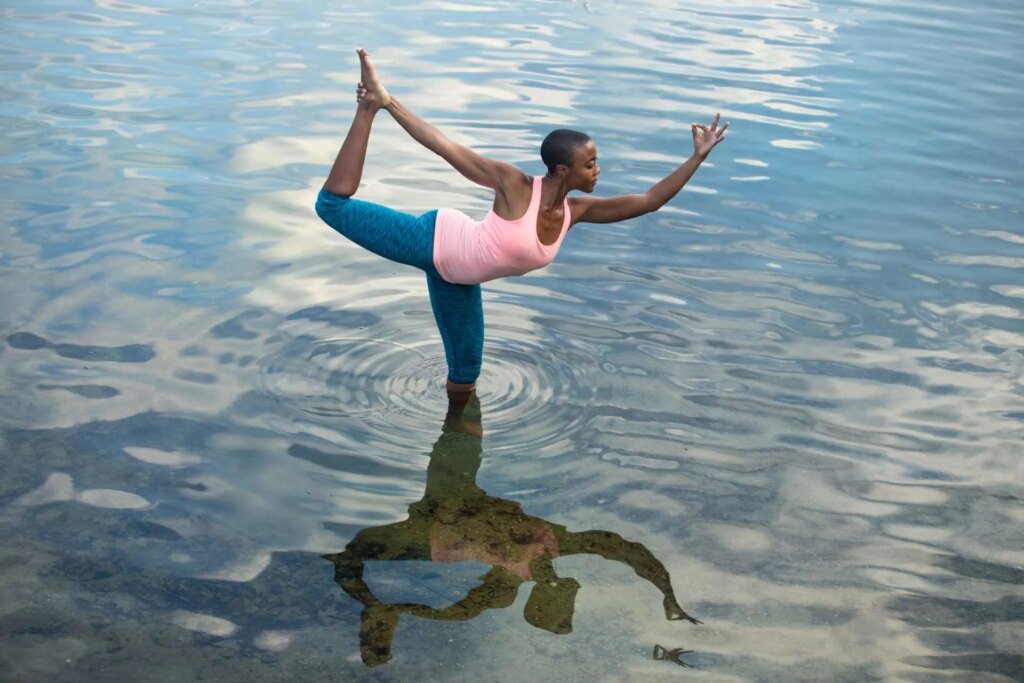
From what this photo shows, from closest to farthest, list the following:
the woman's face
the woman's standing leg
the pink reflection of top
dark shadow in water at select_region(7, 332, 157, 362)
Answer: the pink reflection of top → the woman's face → the woman's standing leg → dark shadow in water at select_region(7, 332, 157, 362)

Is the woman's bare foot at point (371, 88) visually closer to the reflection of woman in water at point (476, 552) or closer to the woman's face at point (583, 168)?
the woman's face at point (583, 168)

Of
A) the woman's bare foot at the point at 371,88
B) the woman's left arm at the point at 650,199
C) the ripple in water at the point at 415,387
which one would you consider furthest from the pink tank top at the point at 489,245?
the ripple in water at the point at 415,387

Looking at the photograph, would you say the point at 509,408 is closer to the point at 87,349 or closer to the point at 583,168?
the point at 583,168

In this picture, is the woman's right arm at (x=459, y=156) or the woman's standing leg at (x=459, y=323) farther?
the woman's standing leg at (x=459, y=323)

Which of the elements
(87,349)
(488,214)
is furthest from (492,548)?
(87,349)

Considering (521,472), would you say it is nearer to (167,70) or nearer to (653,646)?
(653,646)

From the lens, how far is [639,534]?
5617 millimetres

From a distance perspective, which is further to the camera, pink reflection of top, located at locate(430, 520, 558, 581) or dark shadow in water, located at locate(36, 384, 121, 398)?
dark shadow in water, located at locate(36, 384, 121, 398)

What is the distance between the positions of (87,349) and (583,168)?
3.25 meters

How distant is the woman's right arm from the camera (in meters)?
5.93

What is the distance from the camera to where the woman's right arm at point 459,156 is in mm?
5930

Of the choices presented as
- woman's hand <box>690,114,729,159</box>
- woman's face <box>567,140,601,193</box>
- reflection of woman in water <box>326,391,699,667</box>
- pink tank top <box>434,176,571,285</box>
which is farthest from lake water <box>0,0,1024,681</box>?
woman's hand <box>690,114,729,159</box>

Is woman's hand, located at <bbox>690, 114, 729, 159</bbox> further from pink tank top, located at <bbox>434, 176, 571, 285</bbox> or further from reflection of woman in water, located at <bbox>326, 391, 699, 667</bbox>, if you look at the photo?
reflection of woman in water, located at <bbox>326, 391, 699, 667</bbox>

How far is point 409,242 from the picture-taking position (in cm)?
610
